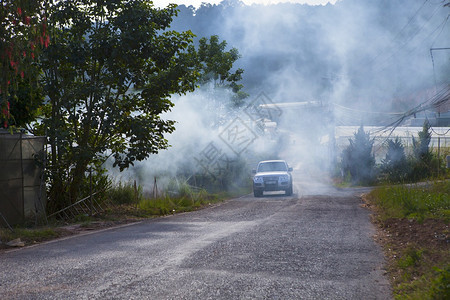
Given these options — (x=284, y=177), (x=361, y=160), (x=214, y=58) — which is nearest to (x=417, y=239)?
(x=284, y=177)

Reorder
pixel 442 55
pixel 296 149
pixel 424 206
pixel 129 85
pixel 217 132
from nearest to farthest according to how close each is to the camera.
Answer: pixel 424 206 < pixel 129 85 < pixel 217 132 < pixel 442 55 < pixel 296 149

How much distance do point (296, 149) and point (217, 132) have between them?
136ft

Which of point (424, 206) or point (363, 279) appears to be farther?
point (424, 206)

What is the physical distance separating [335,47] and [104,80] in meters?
60.0

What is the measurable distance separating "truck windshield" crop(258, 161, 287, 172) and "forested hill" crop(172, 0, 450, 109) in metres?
23.4

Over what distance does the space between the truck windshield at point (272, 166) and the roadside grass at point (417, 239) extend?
921cm

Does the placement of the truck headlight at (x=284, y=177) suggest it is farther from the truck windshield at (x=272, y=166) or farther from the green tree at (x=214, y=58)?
the green tree at (x=214, y=58)

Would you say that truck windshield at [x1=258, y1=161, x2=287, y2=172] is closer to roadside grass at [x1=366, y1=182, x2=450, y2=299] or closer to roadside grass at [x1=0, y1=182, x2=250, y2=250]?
roadside grass at [x1=0, y1=182, x2=250, y2=250]

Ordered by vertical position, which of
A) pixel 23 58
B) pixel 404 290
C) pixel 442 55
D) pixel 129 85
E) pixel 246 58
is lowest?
pixel 404 290

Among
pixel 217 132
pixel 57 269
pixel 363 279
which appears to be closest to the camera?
pixel 363 279

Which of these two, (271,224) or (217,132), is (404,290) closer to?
(271,224)

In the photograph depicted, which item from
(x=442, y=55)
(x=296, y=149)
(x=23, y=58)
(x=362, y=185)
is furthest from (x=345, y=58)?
(x=23, y=58)

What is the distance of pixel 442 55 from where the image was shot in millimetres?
49375

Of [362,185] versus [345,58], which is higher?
[345,58]
